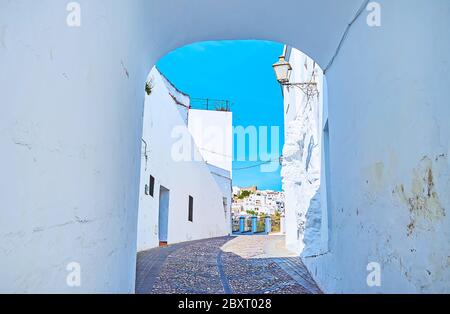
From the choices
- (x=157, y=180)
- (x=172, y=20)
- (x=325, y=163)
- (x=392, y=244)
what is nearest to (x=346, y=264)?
(x=392, y=244)

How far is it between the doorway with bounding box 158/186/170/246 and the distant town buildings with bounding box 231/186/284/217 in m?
27.6

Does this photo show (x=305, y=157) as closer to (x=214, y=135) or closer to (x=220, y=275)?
(x=220, y=275)

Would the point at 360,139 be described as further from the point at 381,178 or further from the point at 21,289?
the point at 21,289

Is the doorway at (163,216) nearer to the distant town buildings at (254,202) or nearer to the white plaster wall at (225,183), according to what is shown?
the white plaster wall at (225,183)

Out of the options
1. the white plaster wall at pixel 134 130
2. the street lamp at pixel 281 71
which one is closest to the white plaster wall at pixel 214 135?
the street lamp at pixel 281 71

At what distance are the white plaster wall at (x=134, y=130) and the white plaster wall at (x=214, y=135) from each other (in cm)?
1956

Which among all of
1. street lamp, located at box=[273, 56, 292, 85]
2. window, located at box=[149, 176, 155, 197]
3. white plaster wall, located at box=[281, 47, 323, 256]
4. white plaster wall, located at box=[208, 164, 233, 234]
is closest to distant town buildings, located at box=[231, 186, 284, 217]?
white plaster wall, located at box=[208, 164, 233, 234]

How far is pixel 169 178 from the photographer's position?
12086mm

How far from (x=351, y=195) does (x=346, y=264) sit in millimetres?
637

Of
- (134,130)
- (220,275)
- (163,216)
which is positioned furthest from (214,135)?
(134,130)

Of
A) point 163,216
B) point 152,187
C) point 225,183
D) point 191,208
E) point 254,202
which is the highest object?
point 225,183

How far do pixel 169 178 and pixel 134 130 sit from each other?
9.00 meters

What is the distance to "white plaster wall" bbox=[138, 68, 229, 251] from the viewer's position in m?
9.55

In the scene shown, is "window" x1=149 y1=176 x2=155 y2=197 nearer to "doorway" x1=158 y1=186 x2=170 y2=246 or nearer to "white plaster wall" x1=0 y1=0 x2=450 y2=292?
"doorway" x1=158 y1=186 x2=170 y2=246
